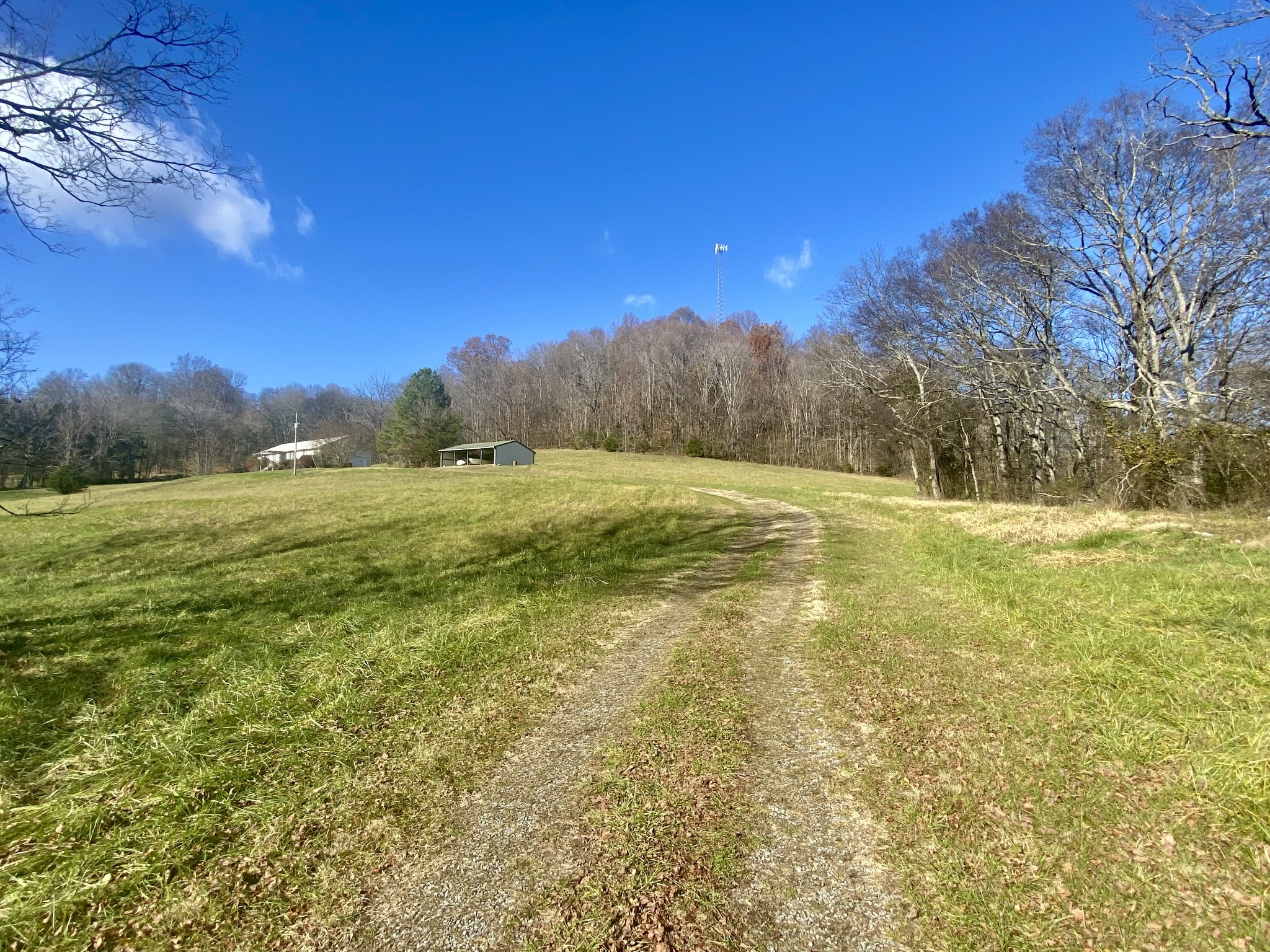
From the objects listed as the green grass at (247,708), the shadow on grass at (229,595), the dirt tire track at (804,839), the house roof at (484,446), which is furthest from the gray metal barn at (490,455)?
the dirt tire track at (804,839)

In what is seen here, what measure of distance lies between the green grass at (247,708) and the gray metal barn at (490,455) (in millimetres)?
37543

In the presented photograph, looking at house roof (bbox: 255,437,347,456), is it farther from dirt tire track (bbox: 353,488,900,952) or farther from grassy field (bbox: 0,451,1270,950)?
dirt tire track (bbox: 353,488,900,952)

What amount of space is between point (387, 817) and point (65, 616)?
731 cm

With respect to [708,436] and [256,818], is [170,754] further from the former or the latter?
[708,436]

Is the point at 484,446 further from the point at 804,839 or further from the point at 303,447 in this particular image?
the point at 804,839

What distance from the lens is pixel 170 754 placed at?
3449mm

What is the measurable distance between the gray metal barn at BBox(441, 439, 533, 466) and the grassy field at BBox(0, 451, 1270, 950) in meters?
40.0

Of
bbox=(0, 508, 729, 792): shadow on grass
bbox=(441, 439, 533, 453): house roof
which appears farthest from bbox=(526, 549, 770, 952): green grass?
bbox=(441, 439, 533, 453): house roof

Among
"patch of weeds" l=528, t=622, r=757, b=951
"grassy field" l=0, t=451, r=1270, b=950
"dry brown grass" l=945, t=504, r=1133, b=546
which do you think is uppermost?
"dry brown grass" l=945, t=504, r=1133, b=546

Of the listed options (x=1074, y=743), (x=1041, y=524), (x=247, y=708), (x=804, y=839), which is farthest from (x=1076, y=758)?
(x=1041, y=524)

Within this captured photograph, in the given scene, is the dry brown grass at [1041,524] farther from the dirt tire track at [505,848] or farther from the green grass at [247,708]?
the dirt tire track at [505,848]

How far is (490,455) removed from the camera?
168 ft

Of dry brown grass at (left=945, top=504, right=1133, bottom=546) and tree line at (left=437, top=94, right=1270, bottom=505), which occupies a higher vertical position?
tree line at (left=437, top=94, right=1270, bottom=505)

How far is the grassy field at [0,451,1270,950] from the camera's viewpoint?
229 centimetres
